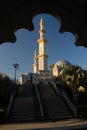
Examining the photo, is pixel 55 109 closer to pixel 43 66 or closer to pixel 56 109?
pixel 56 109

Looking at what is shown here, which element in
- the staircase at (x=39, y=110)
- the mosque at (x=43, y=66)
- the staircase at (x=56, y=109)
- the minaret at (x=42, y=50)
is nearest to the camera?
the staircase at (x=39, y=110)

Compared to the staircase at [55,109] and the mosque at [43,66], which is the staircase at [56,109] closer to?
the staircase at [55,109]

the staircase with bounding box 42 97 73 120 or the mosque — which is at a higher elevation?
the mosque

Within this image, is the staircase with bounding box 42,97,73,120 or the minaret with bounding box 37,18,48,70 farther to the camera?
the minaret with bounding box 37,18,48,70

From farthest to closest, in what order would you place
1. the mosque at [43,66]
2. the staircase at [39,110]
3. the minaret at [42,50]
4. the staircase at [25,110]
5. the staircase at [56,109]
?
1. the minaret at [42,50]
2. the mosque at [43,66]
3. the staircase at [56,109]
4. the staircase at [39,110]
5. the staircase at [25,110]

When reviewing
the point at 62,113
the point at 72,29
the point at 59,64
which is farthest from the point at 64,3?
the point at 59,64

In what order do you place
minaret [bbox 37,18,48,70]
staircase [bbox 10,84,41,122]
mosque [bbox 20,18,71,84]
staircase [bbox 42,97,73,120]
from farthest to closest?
1. minaret [bbox 37,18,48,70]
2. mosque [bbox 20,18,71,84]
3. staircase [bbox 42,97,73,120]
4. staircase [bbox 10,84,41,122]

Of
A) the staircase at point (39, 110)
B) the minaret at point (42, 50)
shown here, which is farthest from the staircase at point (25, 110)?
the minaret at point (42, 50)

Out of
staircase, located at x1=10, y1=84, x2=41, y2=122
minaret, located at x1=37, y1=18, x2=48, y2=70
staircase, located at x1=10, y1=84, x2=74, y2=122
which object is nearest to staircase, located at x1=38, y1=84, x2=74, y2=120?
staircase, located at x1=10, y1=84, x2=74, y2=122

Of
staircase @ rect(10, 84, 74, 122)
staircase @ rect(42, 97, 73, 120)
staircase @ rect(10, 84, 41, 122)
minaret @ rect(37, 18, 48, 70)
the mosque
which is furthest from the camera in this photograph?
minaret @ rect(37, 18, 48, 70)

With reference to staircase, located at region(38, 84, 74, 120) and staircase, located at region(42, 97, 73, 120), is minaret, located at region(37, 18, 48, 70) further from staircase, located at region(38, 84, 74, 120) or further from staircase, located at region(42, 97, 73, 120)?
staircase, located at region(42, 97, 73, 120)

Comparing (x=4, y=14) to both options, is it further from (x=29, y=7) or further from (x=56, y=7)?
(x=56, y=7)

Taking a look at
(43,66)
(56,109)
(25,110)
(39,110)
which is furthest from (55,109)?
(43,66)

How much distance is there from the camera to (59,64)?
10669 centimetres
